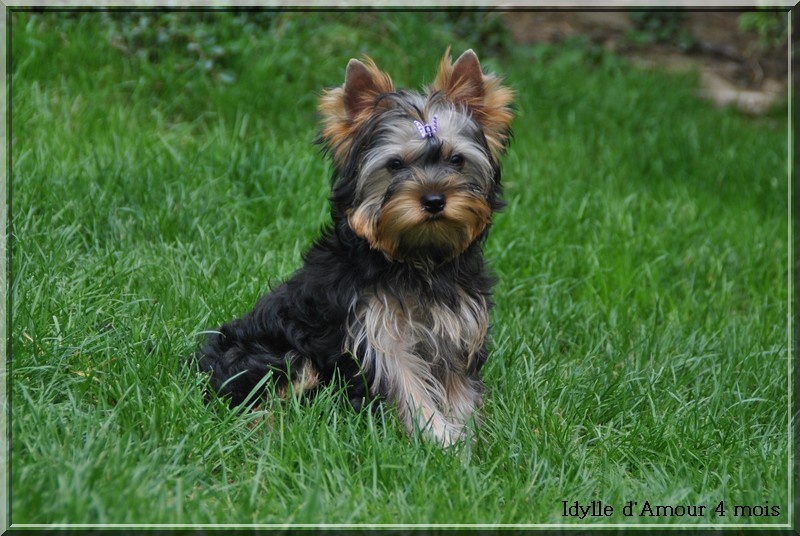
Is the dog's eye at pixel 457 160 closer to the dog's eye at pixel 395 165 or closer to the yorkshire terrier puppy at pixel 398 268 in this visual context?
the yorkshire terrier puppy at pixel 398 268

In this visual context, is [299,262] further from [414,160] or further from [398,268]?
[414,160]

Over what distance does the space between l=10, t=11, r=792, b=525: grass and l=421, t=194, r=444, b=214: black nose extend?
935 millimetres

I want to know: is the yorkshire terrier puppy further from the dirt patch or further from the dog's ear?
the dirt patch

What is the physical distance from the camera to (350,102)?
449 cm

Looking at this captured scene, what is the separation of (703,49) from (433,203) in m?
9.64

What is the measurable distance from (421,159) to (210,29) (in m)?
5.41

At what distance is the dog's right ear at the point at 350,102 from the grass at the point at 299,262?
1184 millimetres

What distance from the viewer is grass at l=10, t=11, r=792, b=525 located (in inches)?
149

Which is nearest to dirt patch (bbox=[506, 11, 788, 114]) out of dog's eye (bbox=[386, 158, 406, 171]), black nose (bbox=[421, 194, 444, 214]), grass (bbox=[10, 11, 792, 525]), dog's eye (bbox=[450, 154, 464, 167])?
grass (bbox=[10, 11, 792, 525])

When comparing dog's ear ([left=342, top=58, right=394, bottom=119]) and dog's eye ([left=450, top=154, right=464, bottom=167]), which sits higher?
dog's ear ([left=342, top=58, right=394, bottom=119])

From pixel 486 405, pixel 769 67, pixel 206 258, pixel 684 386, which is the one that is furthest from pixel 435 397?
pixel 769 67

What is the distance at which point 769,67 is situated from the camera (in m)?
12.5

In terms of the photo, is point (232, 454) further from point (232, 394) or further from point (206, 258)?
point (206, 258)

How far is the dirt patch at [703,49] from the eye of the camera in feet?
38.9
